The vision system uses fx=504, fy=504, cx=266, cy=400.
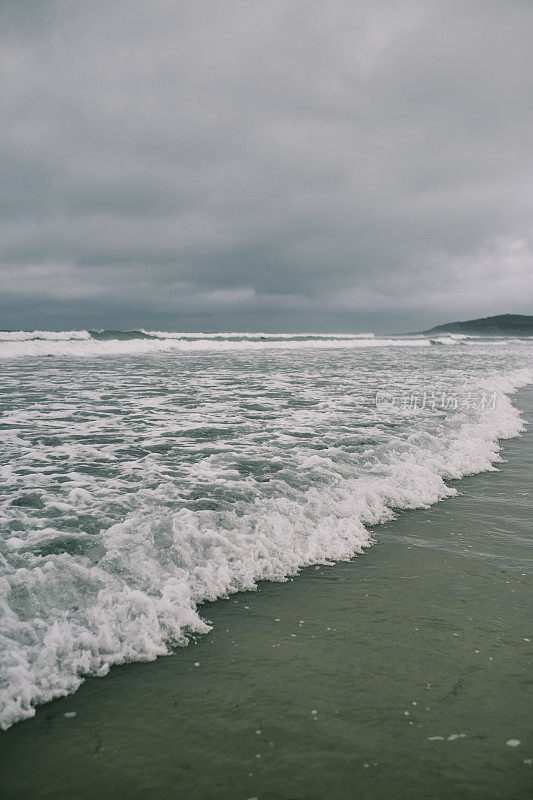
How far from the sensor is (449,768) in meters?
2.36

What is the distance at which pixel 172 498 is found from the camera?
Result: 557 cm

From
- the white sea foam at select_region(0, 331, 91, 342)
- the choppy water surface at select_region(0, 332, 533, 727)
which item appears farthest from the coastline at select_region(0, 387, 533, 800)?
the white sea foam at select_region(0, 331, 91, 342)

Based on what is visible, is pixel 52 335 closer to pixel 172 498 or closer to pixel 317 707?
pixel 172 498

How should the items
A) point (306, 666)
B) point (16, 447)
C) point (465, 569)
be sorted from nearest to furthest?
point (306, 666)
point (465, 569)
point (16, 447)

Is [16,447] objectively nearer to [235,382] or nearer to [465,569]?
[465,569]

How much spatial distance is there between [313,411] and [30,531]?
776 centimetres

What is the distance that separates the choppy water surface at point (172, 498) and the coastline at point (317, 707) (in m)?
0.29

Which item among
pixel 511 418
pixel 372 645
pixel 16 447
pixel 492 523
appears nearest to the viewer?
pixel 372 645

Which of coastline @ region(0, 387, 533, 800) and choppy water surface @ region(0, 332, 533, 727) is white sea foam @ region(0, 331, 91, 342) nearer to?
choppy water surface @ region(0, 332, 533, 727)

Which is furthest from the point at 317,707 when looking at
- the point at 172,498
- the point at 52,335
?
the point at 52,335

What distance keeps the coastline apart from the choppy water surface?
0.95 feet

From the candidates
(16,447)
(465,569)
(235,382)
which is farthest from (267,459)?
(235,382)

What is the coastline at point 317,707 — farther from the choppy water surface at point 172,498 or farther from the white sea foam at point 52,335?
the white sea foam at point 52,335

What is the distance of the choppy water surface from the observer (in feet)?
11.1
